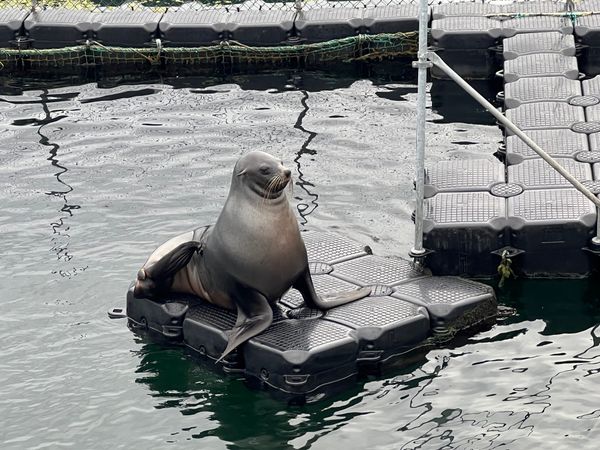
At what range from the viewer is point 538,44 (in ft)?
44.8

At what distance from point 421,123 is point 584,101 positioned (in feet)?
10.2

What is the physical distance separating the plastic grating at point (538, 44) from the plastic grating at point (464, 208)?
A: 12.1 ft

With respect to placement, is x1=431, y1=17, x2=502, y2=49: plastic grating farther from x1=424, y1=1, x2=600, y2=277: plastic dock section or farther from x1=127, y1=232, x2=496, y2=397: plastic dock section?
x1=127, y1=232, x2=496, y2=397: plastic dock section

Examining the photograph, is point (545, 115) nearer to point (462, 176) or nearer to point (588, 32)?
point (462, 176)

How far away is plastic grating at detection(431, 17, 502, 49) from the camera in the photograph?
14.4 meters

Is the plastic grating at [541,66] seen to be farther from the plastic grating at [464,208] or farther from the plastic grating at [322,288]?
the plastic grating at [322,288]

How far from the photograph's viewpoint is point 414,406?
826 cm

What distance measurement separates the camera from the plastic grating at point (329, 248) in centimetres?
991

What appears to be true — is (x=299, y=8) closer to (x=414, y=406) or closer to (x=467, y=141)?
(x=467, y=141)

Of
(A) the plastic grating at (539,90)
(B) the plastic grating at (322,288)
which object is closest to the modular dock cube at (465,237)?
(B) the plastic grating at (322,288)

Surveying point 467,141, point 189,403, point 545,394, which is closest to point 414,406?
point 545,394

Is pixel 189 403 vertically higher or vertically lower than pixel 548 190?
lower

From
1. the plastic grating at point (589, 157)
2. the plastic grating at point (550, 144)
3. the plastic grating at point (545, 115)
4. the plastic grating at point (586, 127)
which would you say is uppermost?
the plastic grating at point (545, 115)

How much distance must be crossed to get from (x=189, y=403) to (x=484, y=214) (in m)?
2.98
